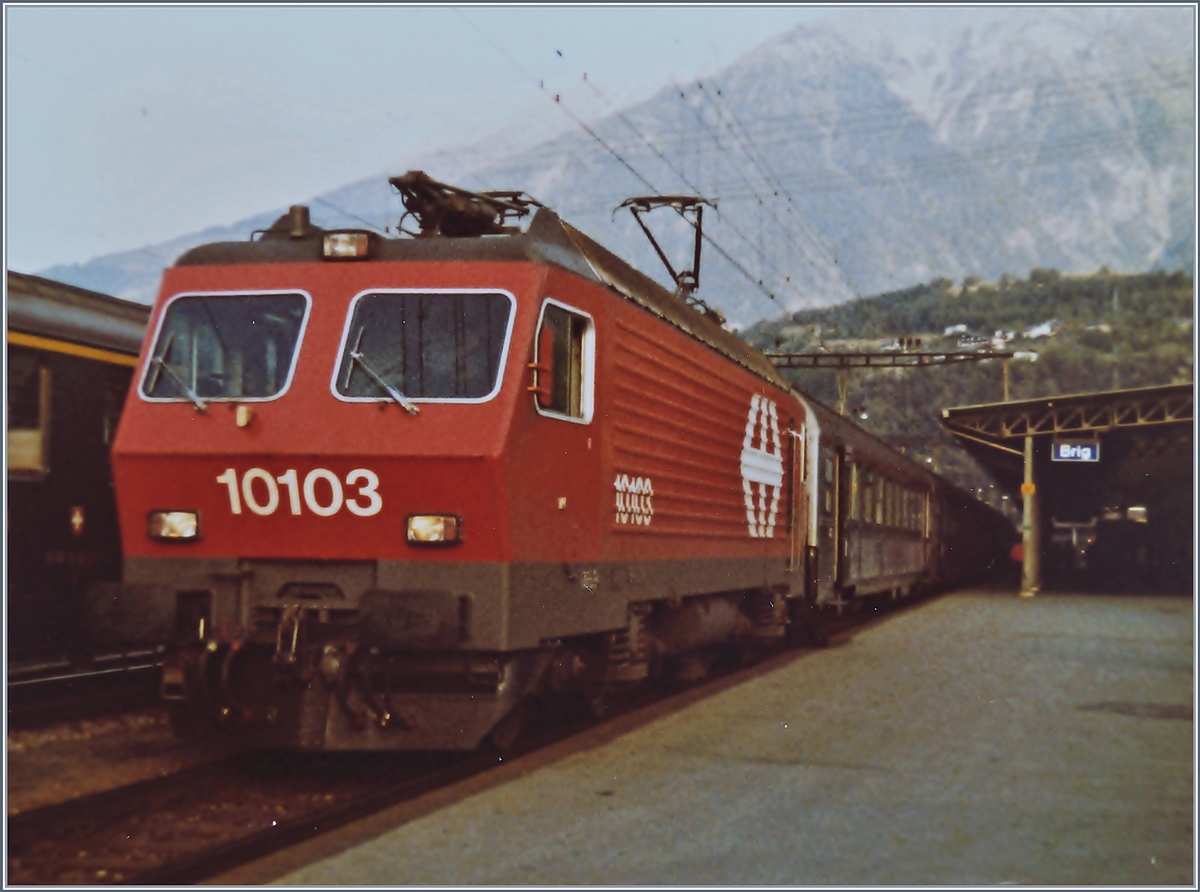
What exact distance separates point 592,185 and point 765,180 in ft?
60.3

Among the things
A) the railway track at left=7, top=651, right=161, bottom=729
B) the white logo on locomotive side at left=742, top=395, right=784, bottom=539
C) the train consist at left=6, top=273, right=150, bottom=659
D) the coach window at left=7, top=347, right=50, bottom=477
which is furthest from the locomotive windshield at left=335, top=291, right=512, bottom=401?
the white logo on locomotive side at left=742, top=395, right=784, bottom=539

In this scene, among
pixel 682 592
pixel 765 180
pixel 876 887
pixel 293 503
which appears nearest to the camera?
pixel 876 887

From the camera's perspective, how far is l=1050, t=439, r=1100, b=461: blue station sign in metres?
28.8

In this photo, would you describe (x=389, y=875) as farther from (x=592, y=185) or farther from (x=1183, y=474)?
(x=1183, y=474)

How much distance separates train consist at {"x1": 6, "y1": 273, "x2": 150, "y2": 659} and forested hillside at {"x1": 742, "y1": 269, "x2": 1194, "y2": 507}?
17.9m

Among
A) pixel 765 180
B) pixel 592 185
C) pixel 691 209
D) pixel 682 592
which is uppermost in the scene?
pixel 592 185

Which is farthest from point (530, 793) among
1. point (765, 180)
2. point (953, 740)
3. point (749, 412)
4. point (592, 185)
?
point (592, 185)

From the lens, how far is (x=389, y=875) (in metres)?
5.59

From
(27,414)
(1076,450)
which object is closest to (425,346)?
(27,414)

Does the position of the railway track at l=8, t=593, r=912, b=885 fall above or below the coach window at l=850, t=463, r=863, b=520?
below

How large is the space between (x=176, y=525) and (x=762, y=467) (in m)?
7.08

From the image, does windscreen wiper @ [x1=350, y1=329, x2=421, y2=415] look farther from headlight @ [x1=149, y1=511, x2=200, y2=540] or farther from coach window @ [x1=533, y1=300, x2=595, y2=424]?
headlight @ [x1=149, y1=511, x2=200, y2=540]

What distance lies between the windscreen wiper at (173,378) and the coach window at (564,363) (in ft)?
6.42

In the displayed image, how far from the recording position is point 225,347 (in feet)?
26.8
